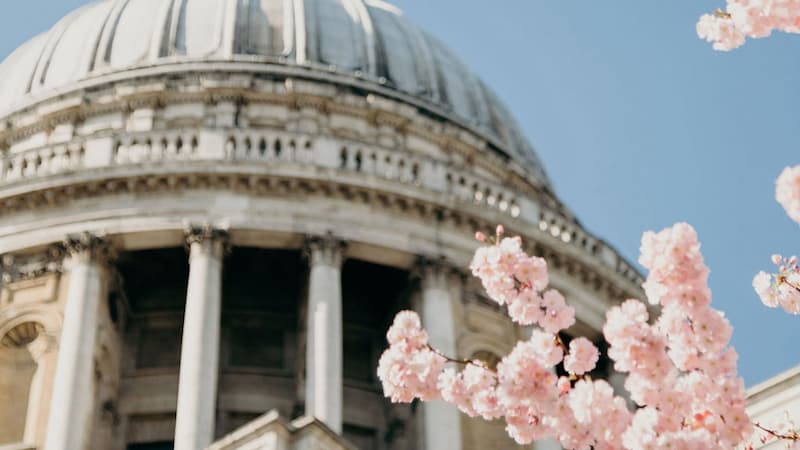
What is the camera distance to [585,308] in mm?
32125

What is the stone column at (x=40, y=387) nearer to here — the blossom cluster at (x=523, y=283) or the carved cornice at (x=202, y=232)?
the carved cornice at (x=202, y=232)

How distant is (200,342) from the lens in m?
27.7

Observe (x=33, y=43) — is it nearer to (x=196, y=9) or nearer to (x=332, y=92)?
(x=196, y=9)

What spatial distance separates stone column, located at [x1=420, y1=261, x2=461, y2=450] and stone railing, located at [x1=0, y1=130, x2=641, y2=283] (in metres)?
1.73

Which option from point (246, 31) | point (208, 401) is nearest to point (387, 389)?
point (208, 401)

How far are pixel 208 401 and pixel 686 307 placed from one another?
1626 centimetres

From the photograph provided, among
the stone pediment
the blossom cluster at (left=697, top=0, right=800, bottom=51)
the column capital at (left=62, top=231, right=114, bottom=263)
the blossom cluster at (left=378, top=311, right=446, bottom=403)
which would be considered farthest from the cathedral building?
the blossom cluster at (left=697, top=0, right=800, bottom=51)

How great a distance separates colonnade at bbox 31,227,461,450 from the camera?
26766mm

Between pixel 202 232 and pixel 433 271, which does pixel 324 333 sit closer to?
pixel 433 271

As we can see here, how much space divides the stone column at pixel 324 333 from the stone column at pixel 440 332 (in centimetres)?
166

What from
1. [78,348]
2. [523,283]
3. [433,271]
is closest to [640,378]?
[523,283]

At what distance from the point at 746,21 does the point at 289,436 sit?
5896mm

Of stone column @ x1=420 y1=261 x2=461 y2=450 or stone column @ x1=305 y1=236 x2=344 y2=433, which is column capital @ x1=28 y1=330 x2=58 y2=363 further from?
stone column @ x1=420 y1=261 x2=461 y2=450

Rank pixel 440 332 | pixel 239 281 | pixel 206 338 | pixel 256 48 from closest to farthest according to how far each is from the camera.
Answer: pixel 206 338 → pixel 440 332 → pixel 239 281 → pixel 256 48
